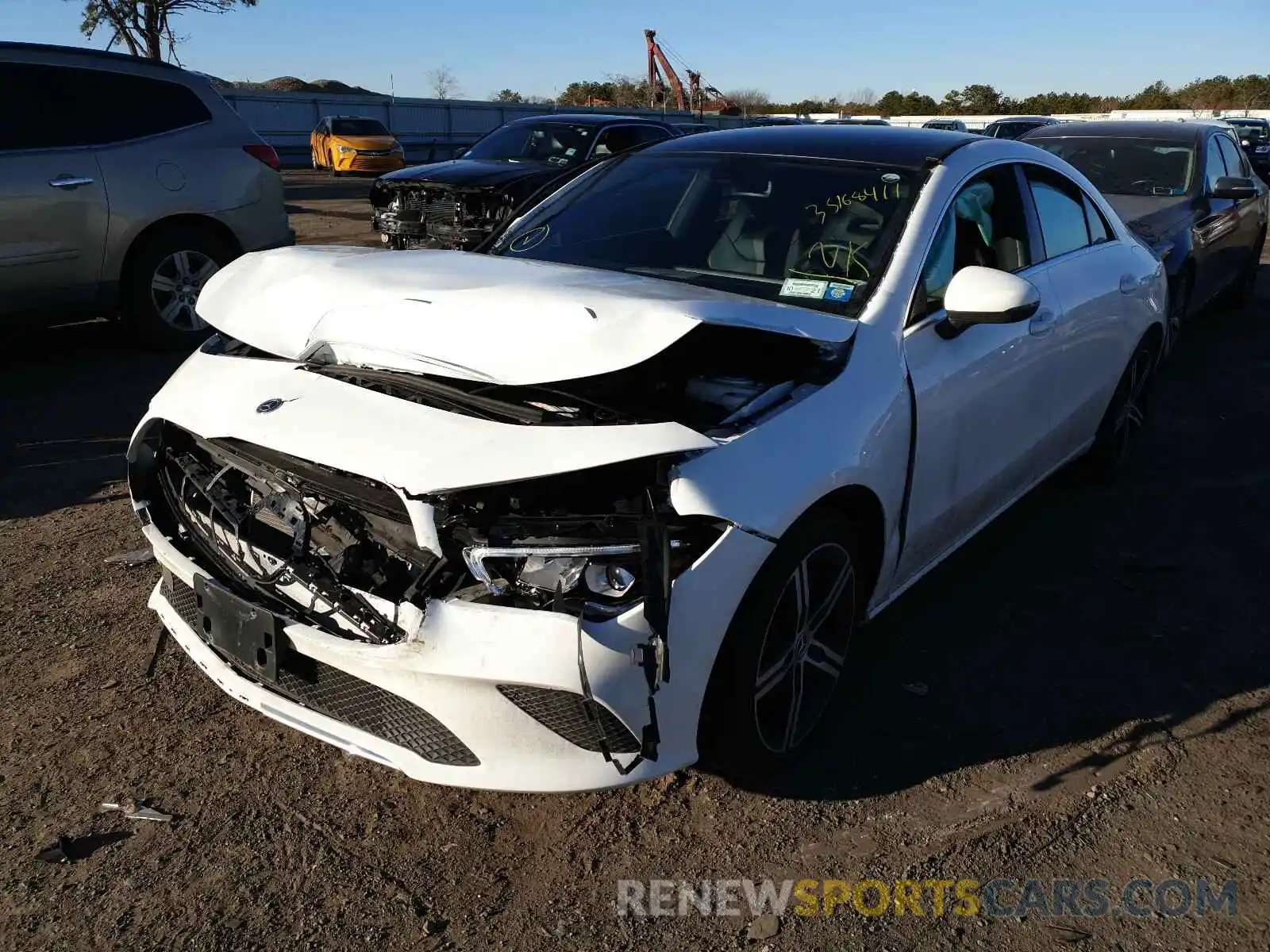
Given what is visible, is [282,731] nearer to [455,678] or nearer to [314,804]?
[314,804]

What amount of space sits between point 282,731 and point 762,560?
5.25 ft

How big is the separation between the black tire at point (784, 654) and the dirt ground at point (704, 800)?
16 cm

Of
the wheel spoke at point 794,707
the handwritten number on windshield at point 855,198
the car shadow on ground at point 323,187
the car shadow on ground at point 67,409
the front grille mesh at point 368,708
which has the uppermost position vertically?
the handwritten number on windshield at point 855,198

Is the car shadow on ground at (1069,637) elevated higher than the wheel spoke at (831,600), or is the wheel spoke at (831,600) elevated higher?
the wheel spoke at (831,600)

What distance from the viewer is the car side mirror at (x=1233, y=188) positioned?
8.05 metres

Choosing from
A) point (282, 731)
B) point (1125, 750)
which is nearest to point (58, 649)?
point (282, 731)

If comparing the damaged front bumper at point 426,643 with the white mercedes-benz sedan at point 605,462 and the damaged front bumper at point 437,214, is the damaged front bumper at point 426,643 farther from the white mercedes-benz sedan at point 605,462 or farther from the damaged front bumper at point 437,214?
the damaged front bumper at point 437,214

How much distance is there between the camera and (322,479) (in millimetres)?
2662

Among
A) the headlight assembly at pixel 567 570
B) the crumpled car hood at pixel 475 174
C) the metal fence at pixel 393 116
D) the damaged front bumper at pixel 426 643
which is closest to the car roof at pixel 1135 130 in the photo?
the crumpled car hood at pixel 475 174

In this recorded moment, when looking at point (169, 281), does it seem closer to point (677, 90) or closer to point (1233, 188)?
point (1233, 188)

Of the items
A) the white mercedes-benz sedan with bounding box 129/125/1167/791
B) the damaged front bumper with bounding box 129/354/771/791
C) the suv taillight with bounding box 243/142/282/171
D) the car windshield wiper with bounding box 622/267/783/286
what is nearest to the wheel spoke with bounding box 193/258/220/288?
the suv taillight with bounding box 243/142/282/171

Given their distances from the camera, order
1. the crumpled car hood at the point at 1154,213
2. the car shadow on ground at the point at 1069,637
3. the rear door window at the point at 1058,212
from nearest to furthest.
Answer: the car shadow on ground at the point at 1069,637 → the rear door window at the point at 1058,212 → the crumpled car hood at the point at 1154,213

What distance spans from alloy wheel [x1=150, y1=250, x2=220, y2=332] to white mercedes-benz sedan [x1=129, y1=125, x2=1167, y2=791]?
13.4ft

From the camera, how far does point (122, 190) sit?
689cm
